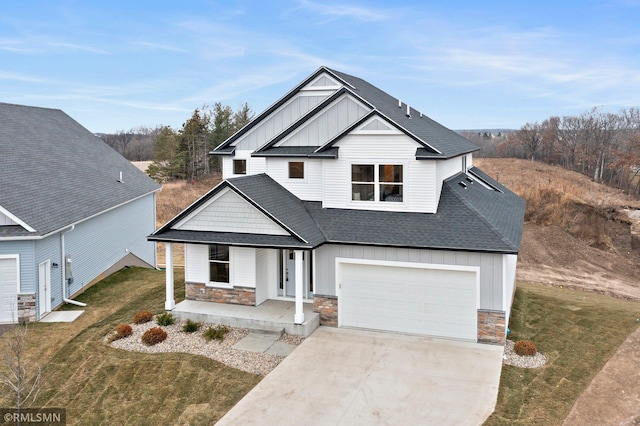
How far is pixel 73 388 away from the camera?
40.7 ft

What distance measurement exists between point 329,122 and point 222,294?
7.13 meters

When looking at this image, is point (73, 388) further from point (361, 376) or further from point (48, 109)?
point (48, 109)

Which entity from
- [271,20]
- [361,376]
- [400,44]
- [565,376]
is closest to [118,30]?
[271,20]

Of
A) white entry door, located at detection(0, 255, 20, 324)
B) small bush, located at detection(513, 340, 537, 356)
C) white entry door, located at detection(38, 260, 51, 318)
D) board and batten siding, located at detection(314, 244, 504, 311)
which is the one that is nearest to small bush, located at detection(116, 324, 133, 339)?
white entry door, located at detection(38, 260, 51, 318)

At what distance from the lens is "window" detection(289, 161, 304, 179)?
18.1 metres

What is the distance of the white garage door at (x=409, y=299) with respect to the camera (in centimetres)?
1470

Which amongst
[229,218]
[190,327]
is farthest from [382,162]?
[190,327]

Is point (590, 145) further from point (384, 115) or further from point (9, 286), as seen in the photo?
point (9, 286)

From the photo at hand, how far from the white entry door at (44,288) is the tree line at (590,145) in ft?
177

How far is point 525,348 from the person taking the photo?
45.5 ft

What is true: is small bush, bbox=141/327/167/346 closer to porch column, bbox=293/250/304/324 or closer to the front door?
porch column, bbox=293/250/304/324

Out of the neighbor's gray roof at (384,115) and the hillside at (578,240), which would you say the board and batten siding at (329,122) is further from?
the hillside at (578,240)

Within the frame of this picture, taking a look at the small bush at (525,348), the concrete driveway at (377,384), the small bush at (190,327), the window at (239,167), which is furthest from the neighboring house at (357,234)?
the window at (239,167)

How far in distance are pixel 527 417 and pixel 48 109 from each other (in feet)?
91.8
